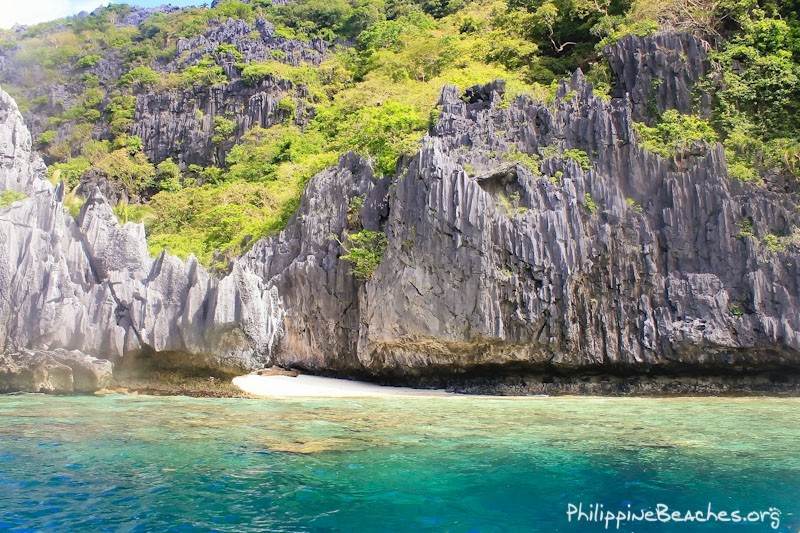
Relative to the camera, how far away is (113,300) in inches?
664

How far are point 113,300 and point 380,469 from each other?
12.3m

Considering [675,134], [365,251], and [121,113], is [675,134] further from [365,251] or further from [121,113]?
[121,113]

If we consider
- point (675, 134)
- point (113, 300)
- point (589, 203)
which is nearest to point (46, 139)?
point (113, 300)

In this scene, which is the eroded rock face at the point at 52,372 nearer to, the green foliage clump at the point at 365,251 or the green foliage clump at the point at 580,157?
the green foliage clump at the point at 365,251

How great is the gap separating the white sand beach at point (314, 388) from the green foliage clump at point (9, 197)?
948 cm

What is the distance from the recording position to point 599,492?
6609 millimetres

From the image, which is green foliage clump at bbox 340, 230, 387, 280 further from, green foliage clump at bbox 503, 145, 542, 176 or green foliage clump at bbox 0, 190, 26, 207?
green foliage clump at bbox 0, 190, 26, 207

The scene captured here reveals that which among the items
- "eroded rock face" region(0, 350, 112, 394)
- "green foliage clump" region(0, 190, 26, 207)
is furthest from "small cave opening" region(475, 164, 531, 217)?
"green foliage clump" region(0, 190, 26, 207)

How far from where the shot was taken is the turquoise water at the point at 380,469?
5.79m

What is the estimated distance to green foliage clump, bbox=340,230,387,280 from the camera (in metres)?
21.2

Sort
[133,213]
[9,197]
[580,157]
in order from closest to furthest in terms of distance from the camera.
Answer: [9,197]
[580,157]
[133,213]

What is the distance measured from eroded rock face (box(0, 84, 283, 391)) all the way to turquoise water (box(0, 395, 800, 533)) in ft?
12.4

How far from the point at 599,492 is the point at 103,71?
66.9m

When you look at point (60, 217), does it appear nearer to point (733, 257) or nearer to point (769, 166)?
point (733, 257)
